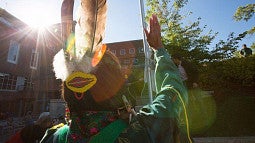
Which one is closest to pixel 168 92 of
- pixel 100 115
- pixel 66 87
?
pixel 100 115

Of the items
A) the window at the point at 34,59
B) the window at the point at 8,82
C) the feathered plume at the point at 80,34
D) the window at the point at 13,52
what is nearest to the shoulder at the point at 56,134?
the feathered plume at the point at 80,34

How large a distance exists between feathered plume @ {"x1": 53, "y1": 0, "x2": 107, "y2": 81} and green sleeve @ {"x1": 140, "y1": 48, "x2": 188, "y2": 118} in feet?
1.38

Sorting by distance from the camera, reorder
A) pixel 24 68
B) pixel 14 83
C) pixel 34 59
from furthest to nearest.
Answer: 1. pixel 34 59
2. pixel 24 68
3. pixel 14 83

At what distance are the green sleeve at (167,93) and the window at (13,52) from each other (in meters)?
18.3

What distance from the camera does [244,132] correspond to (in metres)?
6.18

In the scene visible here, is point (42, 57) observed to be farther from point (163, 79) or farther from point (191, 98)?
point (163, 79)

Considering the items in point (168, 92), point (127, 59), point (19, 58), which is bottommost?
point (168, 92)

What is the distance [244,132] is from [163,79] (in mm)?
6271

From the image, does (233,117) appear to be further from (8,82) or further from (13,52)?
(13,52)

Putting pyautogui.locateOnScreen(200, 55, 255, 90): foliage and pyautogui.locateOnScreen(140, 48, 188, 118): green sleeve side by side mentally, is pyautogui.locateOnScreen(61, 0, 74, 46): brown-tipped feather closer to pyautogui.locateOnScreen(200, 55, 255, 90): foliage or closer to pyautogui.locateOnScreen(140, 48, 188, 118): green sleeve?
pyautogui.locateOnScreen(140, 48, 188, 118): green sleeve

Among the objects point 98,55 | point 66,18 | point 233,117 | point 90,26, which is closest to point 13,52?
point 233,117

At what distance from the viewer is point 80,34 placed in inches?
55.7

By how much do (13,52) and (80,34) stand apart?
18.5 m

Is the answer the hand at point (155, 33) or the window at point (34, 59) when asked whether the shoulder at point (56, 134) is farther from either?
the window at point (34, 59)
